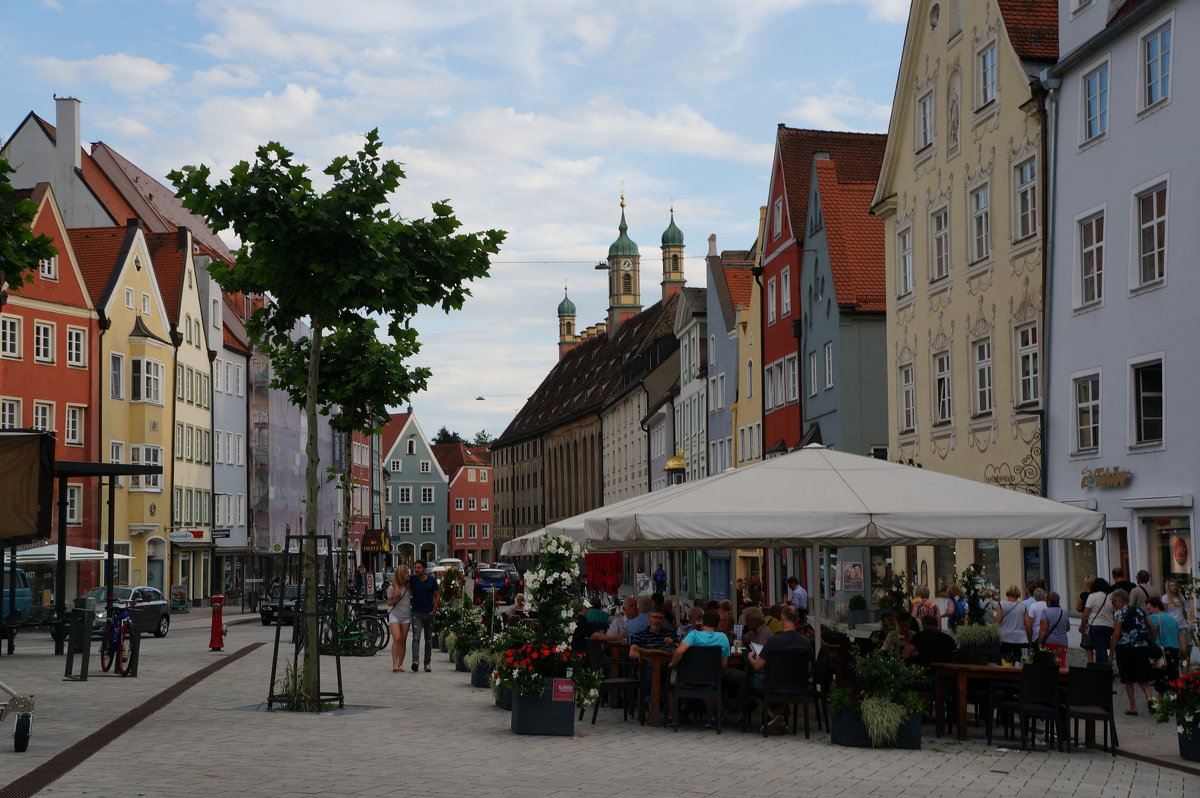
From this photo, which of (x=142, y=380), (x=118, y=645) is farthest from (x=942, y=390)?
(x=142, y=380)

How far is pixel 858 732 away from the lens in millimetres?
14664

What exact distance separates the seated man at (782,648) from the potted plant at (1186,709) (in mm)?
3486

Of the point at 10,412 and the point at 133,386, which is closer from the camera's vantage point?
the point at 10,412

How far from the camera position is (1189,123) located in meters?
23.4

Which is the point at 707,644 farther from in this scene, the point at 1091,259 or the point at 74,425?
the point at 74,425

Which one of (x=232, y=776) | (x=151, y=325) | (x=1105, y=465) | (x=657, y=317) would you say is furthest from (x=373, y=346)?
(x=657, y=317)

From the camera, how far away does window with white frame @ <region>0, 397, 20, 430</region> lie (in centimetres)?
5263

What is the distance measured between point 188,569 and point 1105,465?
47.7 metres

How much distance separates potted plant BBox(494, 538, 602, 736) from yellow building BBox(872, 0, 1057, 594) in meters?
15.4

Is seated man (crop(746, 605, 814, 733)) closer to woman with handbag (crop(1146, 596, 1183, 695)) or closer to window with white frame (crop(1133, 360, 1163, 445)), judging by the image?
woman with handbag (crop(1146, 596, 1183, 695))

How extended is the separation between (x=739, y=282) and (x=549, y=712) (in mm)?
46336

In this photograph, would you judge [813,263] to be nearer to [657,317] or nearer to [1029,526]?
[1029,526]

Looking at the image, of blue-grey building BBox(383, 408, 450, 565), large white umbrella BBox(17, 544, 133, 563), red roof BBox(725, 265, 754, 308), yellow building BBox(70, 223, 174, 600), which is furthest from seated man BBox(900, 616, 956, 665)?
blue-grey building BBox(383, 408, 450, 565)

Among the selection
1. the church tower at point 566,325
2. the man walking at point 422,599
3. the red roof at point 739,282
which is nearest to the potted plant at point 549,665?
the man walking at point 422,599
